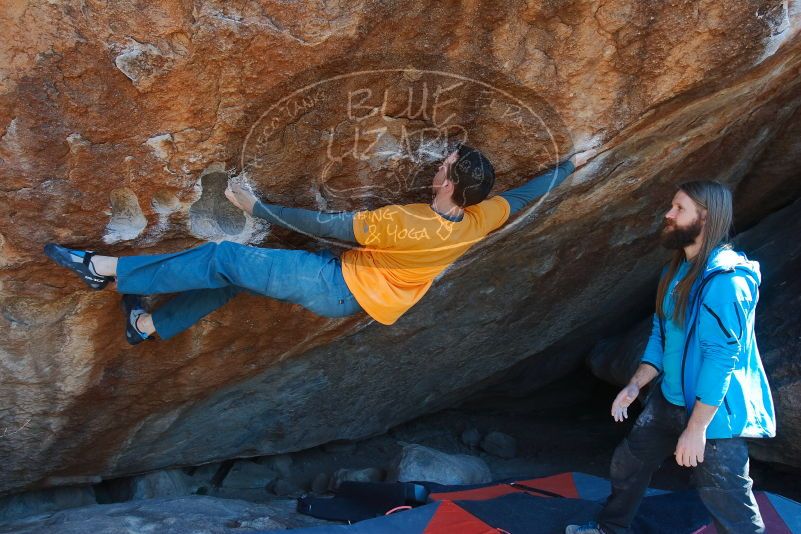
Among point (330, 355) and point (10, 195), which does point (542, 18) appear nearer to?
point (10, 195)

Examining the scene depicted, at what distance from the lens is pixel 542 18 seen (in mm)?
2732

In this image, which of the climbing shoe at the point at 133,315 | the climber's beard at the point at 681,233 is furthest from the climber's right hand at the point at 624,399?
the climbing shoe at the point at 133,315

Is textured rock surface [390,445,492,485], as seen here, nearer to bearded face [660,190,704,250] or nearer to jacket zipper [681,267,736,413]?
jacket zipper [681,267,736,413]

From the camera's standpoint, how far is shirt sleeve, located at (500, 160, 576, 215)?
3168 millimetres

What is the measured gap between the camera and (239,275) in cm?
278

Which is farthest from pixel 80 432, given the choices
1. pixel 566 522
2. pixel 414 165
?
pixel 566 522

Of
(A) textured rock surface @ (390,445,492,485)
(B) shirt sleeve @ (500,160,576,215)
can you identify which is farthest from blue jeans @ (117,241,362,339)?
(A) textured rock surface @ (390,445,492,485)

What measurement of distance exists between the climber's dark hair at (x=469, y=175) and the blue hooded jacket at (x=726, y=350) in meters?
0.87

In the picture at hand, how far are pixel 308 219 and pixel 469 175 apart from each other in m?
0.65

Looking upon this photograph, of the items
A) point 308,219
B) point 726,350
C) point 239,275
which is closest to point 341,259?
point 308,219

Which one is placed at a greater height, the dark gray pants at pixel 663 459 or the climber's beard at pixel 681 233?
the climber's beard at pixel 681 233

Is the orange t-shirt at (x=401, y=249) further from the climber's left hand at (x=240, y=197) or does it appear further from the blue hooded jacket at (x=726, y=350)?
the blue hooded jacket at (x=726, y=350)

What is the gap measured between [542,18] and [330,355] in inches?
91.6

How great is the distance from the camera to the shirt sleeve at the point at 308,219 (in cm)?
281
